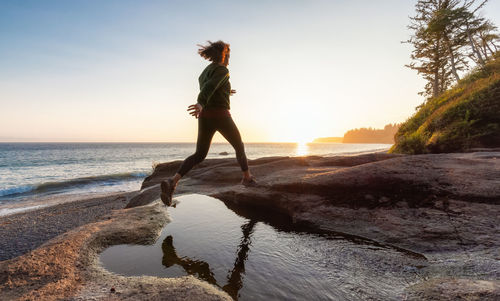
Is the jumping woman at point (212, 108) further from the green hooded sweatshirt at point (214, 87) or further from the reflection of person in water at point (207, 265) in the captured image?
the reflection of person in water at point (207, 265)

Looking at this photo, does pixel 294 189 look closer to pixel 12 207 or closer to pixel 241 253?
pixel 241 253

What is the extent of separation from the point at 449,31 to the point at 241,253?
1108 inches

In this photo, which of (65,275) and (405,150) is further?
(405,150)

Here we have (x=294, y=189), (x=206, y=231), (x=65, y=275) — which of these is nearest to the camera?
(x=65, y=275)

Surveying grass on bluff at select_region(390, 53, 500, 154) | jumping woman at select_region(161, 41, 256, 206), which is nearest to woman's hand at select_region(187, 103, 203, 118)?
jumping woman at select_region(161, 41, 256, 206)

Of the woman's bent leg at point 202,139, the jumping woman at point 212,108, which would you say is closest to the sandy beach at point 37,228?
the jumping woman at point 212,108

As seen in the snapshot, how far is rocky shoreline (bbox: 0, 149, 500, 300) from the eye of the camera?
168 centimetres

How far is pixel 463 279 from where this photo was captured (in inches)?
67.8

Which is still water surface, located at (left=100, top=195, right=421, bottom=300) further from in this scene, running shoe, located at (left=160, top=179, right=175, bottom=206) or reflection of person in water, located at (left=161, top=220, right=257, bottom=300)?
running shoe, located at (left=160, top=179, right=175, bottom=206)

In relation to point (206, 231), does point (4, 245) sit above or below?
below

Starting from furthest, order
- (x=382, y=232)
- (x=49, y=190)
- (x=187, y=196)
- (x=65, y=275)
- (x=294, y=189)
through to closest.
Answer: (x=49, y=190) < (x=187, y=196) < (x=294, y=189) < (x=382, y=232) < (x=65, y=275)

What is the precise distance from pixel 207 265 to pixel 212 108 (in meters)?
2.46

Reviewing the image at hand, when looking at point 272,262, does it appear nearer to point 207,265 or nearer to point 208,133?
point 207,265

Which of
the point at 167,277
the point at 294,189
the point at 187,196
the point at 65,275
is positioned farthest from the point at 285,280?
the point at 187,196
